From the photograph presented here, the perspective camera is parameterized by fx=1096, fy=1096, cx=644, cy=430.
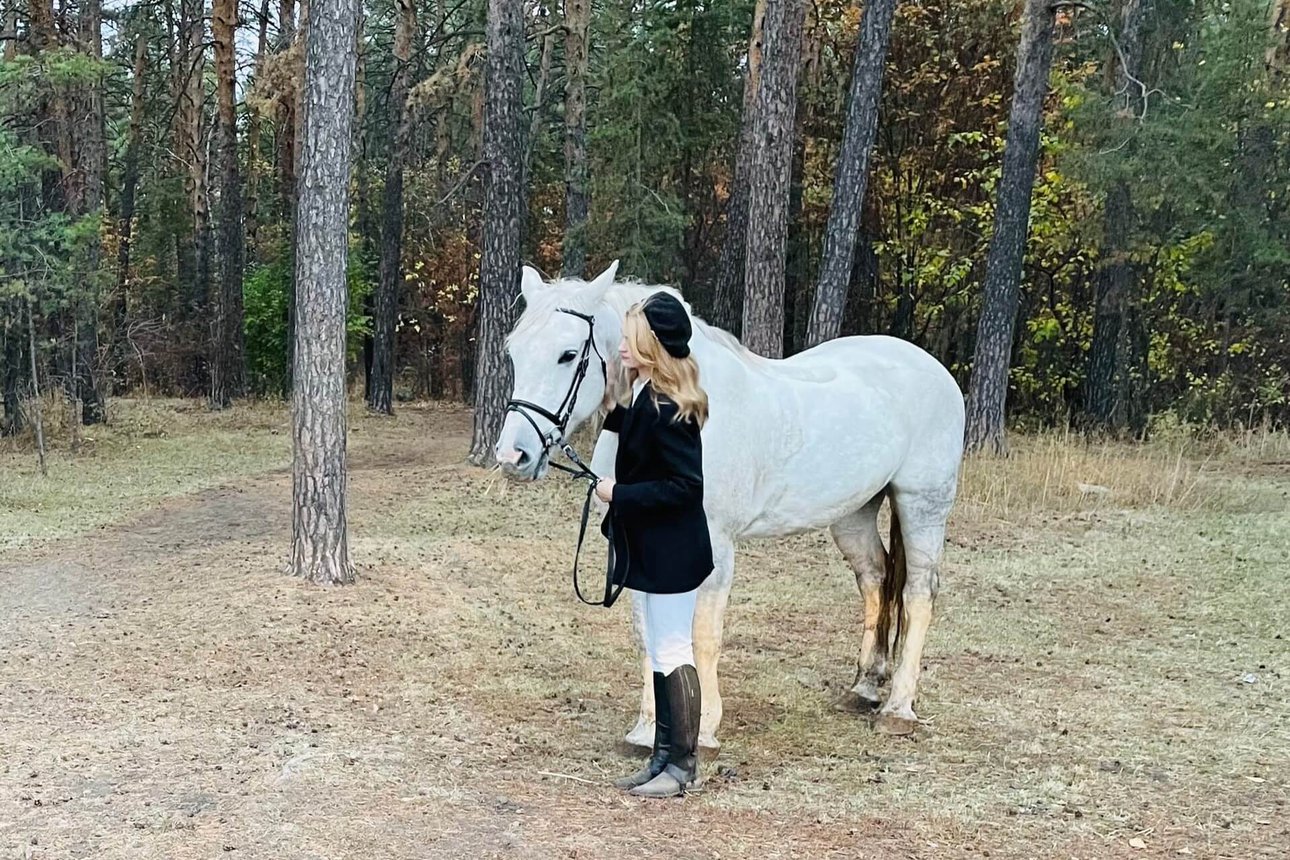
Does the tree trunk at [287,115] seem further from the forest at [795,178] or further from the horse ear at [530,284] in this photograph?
the horse ear at [530,284]

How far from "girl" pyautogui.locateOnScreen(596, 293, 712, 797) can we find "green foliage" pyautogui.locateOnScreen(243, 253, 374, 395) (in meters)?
19.4

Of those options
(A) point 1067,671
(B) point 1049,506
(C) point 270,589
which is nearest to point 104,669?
(C) point 270,589

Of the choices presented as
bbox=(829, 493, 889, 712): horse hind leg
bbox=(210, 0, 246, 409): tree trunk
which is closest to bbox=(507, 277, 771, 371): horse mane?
bbox=(829, 493, 889, 712): horse hind leg

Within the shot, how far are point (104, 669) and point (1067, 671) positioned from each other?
5249 millimetres

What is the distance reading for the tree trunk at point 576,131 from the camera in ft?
57.2

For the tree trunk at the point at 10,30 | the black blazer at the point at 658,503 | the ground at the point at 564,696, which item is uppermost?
the tree trunk at the point at 10,30

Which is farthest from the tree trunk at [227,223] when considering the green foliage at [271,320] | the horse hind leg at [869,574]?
the horse hind leg at [869,574]

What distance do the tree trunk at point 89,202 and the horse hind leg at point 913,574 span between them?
11.8 meters

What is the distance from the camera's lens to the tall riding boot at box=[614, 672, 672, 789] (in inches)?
165

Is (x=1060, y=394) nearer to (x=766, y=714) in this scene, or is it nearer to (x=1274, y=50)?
(x=1274, y=50)

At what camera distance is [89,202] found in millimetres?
16672

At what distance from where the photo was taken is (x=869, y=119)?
1223 cm

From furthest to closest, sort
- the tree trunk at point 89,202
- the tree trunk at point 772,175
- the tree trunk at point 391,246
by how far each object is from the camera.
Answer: the tree trunk at point 391,246 < the tree trunk at point 89,202 < the tree trunk at point 772,175

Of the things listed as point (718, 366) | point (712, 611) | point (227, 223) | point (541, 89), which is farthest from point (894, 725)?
point (227, 223)
